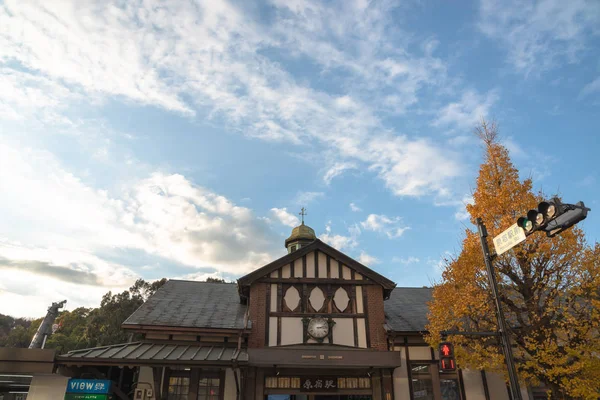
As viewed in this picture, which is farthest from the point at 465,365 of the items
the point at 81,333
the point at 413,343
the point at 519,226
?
the point at 81,333

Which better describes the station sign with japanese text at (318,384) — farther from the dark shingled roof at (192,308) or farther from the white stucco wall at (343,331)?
the dark shingled roof at (192,308)

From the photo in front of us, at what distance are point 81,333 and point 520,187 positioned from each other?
2701 inches

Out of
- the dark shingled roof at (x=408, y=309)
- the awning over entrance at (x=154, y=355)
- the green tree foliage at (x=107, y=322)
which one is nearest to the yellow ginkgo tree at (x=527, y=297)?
the dark shingled roof at (x=408, y=309)

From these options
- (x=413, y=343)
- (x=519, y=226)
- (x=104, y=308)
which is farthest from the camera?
(x=104, y=308)

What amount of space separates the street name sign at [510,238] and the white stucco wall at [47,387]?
1510 centimetres

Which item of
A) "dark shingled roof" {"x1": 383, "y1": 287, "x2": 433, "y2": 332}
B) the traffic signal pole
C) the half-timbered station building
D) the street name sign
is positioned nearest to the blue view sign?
the half-timbered station building

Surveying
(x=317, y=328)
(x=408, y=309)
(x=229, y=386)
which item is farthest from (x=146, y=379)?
(x=408, y=309)

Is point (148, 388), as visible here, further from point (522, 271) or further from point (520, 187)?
point (520, 187)

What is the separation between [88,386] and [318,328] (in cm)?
906

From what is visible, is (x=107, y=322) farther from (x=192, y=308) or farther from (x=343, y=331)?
(x=343, y=331)

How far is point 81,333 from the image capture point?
61.5m

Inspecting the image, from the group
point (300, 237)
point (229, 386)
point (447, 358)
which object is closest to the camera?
point (447, 358)

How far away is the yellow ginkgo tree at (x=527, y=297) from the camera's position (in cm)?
1164

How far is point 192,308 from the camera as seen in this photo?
18.3 metres
